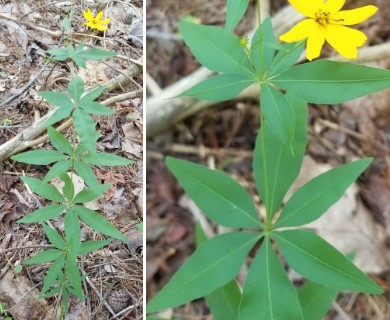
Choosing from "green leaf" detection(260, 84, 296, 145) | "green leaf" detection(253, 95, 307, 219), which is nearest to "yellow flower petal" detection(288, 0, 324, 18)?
"green leaf" detection(260, 84, 296, 145)

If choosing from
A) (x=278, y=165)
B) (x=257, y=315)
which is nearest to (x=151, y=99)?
(x=278, y=165)

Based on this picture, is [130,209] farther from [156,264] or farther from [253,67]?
[156,264]

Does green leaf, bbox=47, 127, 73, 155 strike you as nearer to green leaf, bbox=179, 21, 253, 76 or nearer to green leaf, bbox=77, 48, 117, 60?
green leaf, bbox=77, 48, 117, 60

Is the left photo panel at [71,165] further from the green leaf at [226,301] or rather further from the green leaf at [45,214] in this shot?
the green leaf at [226,301]

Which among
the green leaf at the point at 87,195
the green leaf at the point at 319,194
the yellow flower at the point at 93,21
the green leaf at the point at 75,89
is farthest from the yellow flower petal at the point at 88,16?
the green leaf at the point at 319,194

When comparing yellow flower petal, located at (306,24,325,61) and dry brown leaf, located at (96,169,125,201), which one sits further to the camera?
dry brown leaf, located at (96,169,125,201)

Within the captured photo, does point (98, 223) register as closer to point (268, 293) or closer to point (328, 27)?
point (268, 293)

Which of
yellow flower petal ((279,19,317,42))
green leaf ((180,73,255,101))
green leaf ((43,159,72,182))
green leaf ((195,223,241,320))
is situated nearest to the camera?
yellow flower petal ((279,19,317,42))
